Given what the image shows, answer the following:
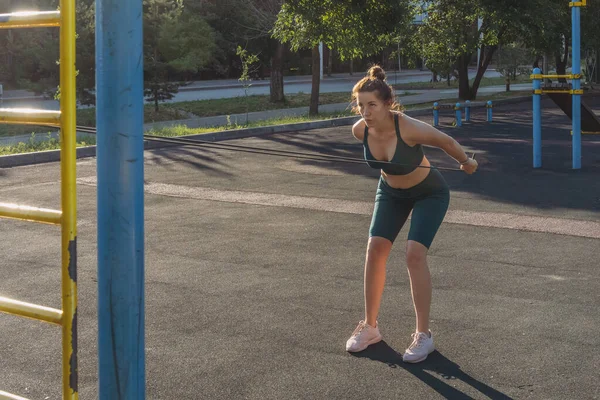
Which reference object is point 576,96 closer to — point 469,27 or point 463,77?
point 469,27

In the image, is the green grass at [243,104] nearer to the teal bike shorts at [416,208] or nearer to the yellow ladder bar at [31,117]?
the teal bike shorts at [416,208]

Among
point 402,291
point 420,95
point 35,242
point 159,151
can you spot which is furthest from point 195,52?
point 402,291

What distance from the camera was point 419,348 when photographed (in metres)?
4.97

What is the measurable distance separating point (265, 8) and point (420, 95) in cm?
696

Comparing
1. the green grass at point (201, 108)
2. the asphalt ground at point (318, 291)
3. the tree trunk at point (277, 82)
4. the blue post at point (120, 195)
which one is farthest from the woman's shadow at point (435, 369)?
the tree trunk at point (277, 82)

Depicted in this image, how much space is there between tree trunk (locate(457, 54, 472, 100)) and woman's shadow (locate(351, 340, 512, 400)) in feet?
86.0

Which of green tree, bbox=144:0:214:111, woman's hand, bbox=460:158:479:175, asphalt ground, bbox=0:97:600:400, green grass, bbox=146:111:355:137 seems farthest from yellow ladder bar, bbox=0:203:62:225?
green tree, bbox=144:0:214:111

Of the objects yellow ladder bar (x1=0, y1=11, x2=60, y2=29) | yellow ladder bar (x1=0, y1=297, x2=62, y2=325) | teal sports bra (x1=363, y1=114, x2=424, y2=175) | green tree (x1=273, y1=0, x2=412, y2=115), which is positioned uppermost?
green tree (x1=273, y1=0, x2=412, y2=115)

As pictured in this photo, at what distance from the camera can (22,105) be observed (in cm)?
2850

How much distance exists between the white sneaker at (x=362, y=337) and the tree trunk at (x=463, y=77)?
85.7 ft

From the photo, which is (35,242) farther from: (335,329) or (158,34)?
(158,34)

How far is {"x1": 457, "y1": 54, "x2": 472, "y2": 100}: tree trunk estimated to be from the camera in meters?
30.5

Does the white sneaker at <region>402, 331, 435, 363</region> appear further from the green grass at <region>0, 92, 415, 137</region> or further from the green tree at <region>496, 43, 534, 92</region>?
the green tree at <region>496, 43, 534, 92</region>

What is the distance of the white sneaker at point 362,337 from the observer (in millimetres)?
5117
